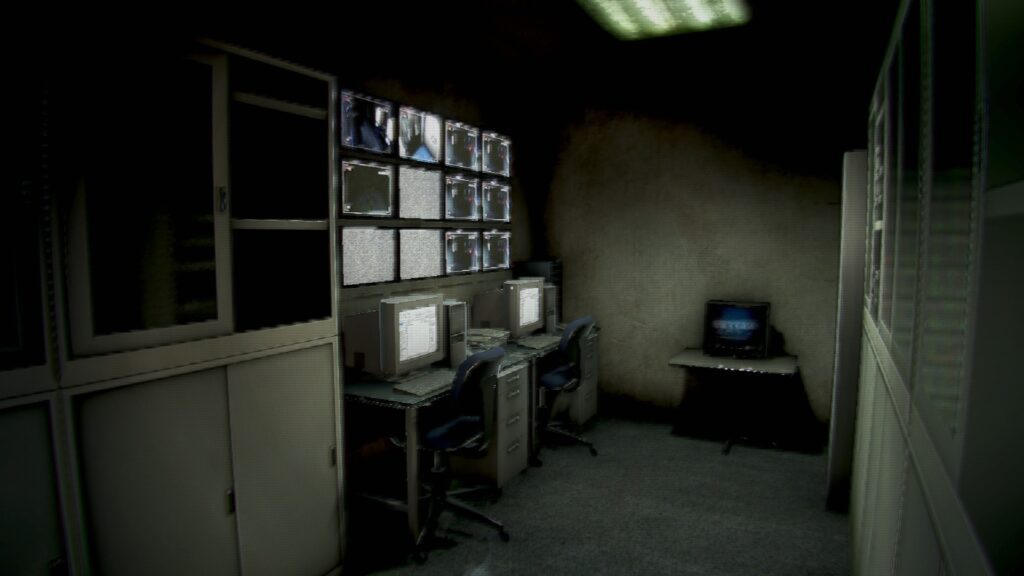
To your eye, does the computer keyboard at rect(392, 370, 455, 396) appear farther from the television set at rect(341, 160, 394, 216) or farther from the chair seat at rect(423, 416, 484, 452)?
the television set at rect(341, 160, 394, 216)

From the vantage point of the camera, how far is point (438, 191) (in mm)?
4629

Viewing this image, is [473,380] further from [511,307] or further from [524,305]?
[524,305]

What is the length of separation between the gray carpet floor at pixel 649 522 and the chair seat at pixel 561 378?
586mm

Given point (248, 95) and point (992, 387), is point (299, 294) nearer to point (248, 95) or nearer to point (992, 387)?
point (248, 95)

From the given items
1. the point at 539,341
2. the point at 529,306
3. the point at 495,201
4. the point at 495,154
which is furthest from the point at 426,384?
the point at 495,154

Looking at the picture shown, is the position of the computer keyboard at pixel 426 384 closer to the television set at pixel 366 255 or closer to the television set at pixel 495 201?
the television set at pixel 366 255

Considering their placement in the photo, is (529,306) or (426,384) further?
(529,306)

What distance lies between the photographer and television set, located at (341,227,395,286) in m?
3.75

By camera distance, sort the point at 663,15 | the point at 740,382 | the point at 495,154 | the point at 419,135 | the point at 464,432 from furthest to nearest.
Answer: the point at 495,154 → the point at 740,382 → the point at 419,135 → the point at 663,15 → the point at 464,432

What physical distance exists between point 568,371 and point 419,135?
2.20 metres

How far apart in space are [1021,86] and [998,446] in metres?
0.47

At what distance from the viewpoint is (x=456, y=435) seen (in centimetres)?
338

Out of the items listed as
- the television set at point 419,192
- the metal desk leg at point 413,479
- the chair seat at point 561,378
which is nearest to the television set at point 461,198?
the television set at point 419,192

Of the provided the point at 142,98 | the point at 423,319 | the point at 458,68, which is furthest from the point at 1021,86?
the point at 458,68
